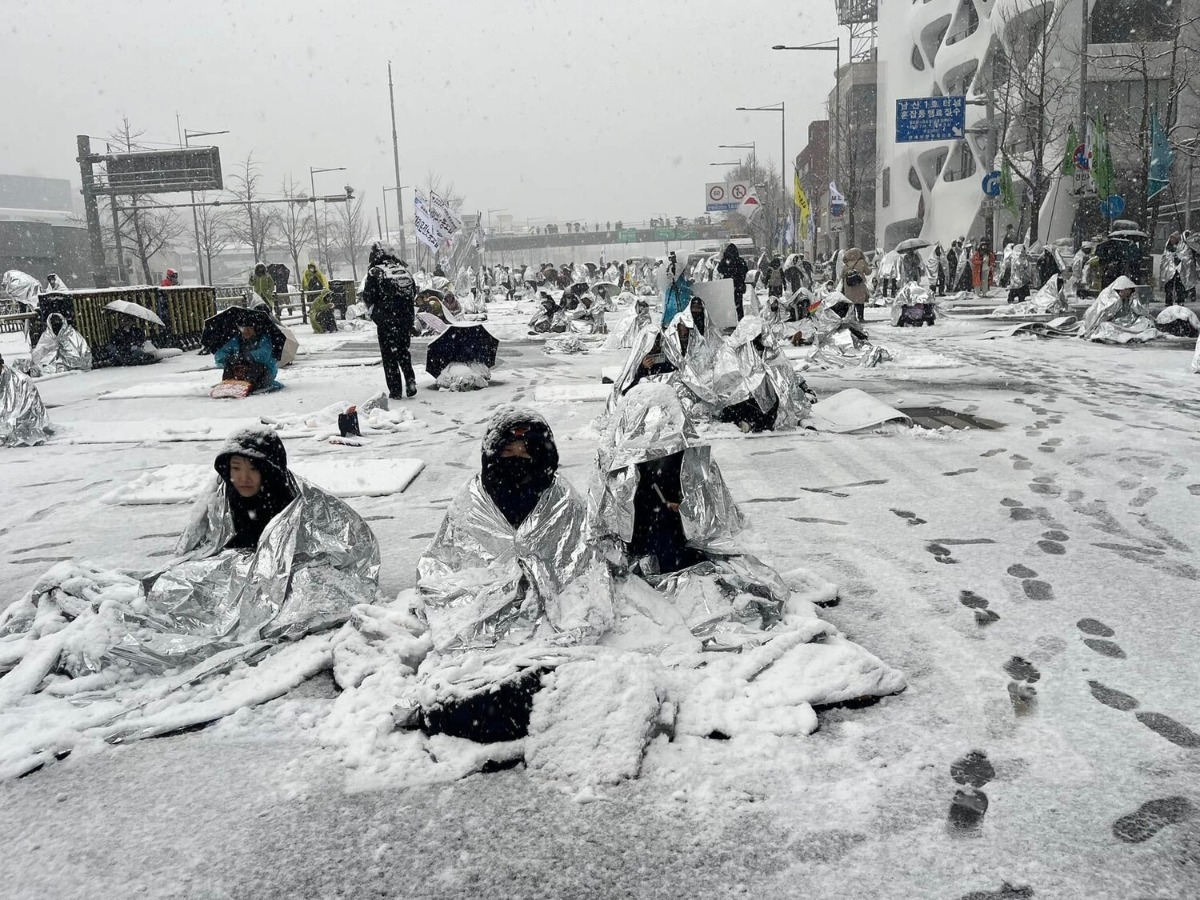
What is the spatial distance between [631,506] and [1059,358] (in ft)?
33.8

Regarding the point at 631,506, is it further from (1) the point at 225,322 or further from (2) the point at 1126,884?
(1) the point at 225,322

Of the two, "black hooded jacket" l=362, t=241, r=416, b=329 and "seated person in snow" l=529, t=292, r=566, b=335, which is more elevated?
"black hooded jacket" l=362, t=241, r=416, b=329

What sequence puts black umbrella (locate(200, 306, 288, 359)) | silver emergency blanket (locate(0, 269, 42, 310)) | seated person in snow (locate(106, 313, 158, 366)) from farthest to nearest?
silver emergency blanket (locate(0, 269, 42, 310)), seated person in snow (locate(106, 313, 158, 366)), black umbrella (locate(200, 306, 288, 359))

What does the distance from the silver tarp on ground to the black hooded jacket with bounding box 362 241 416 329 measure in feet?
21.6

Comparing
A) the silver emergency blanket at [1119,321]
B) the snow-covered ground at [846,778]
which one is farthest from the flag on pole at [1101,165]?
the snow-covered ground at [846,778]

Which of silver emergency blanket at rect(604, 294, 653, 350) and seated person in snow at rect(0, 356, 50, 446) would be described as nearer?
seated person in snow at rect(0, 356, 50, 446)

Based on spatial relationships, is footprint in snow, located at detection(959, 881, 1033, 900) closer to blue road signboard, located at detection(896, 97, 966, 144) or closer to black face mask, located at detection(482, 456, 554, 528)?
black face mask, located at detection(482, 456, 554, 528)

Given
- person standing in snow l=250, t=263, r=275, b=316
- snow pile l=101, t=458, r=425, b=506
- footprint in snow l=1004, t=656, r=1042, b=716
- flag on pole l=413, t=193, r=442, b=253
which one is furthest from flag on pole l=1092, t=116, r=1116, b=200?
footprint in snow l=1004, t=656, r=1042, b=716

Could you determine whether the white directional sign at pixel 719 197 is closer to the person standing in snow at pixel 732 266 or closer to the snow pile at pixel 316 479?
the person standing in snow at pixel 732 266

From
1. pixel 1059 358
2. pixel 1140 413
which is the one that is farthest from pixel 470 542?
pixel 1059 358

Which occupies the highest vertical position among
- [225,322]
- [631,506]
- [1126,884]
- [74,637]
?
[225,322]

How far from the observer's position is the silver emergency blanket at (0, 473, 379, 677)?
11.2ft

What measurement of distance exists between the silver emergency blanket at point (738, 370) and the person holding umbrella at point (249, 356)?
210 inches

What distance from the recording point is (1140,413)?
798cm
